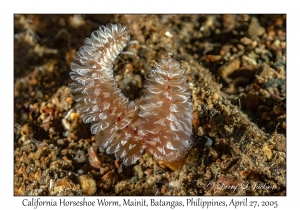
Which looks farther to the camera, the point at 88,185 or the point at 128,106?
the point at 88,185

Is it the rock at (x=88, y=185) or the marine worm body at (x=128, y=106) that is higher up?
the marine worm body at (x=128, y=106)

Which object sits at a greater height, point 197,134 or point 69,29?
point 69,29

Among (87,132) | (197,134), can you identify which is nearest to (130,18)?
(87,132)

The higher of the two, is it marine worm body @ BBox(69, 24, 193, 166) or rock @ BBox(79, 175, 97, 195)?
marine worm body @ BBox(69, 24, 193, 166)

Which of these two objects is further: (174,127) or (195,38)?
(195,38)

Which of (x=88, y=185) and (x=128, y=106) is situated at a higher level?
(x=128, y=106)

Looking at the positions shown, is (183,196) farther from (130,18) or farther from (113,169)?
(130,18)

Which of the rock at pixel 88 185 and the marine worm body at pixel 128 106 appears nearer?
the marine worm body at pixel 128 106

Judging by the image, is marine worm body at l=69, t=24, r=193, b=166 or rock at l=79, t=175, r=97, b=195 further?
rock at l=79, t=175, r=97, b=195
